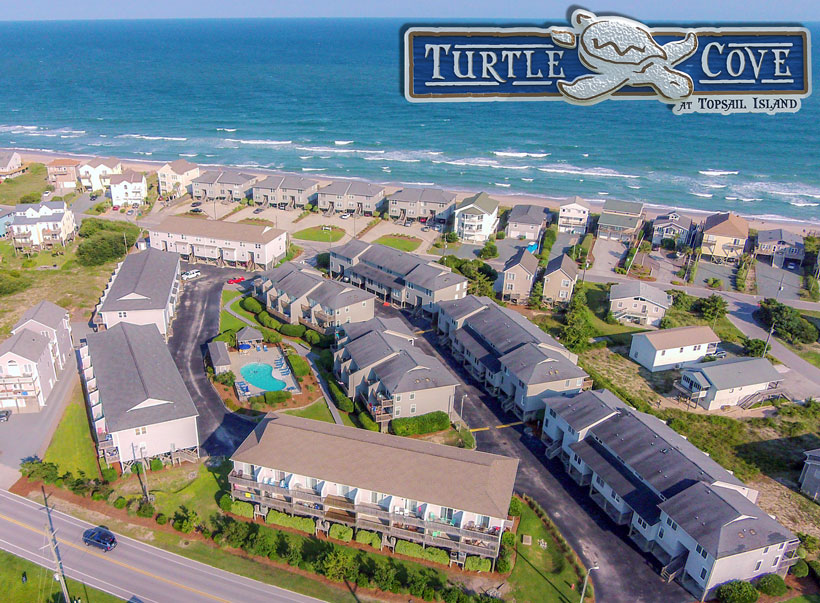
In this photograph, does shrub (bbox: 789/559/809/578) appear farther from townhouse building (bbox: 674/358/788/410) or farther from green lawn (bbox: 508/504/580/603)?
townhouse building (bbox: 674/358/788/410)

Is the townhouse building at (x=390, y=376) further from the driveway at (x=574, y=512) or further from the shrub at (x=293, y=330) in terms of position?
the shrub at (x=293, y=330)

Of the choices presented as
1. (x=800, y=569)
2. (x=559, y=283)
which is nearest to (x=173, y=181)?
(x=559, y=283)

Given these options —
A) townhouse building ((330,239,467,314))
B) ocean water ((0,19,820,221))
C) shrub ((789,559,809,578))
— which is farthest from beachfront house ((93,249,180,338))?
ocean water ((0,19,820,221))

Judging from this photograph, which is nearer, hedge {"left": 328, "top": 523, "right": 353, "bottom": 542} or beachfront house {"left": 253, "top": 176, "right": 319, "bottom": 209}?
hedge {"left": 328, "top": 523, "right": 353, "bottom": 542}

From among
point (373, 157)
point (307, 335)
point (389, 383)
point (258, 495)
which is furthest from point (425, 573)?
point (373, 157)

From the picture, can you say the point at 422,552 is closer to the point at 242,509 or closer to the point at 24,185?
the point at 242,509

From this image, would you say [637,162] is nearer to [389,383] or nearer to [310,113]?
[310,113]
